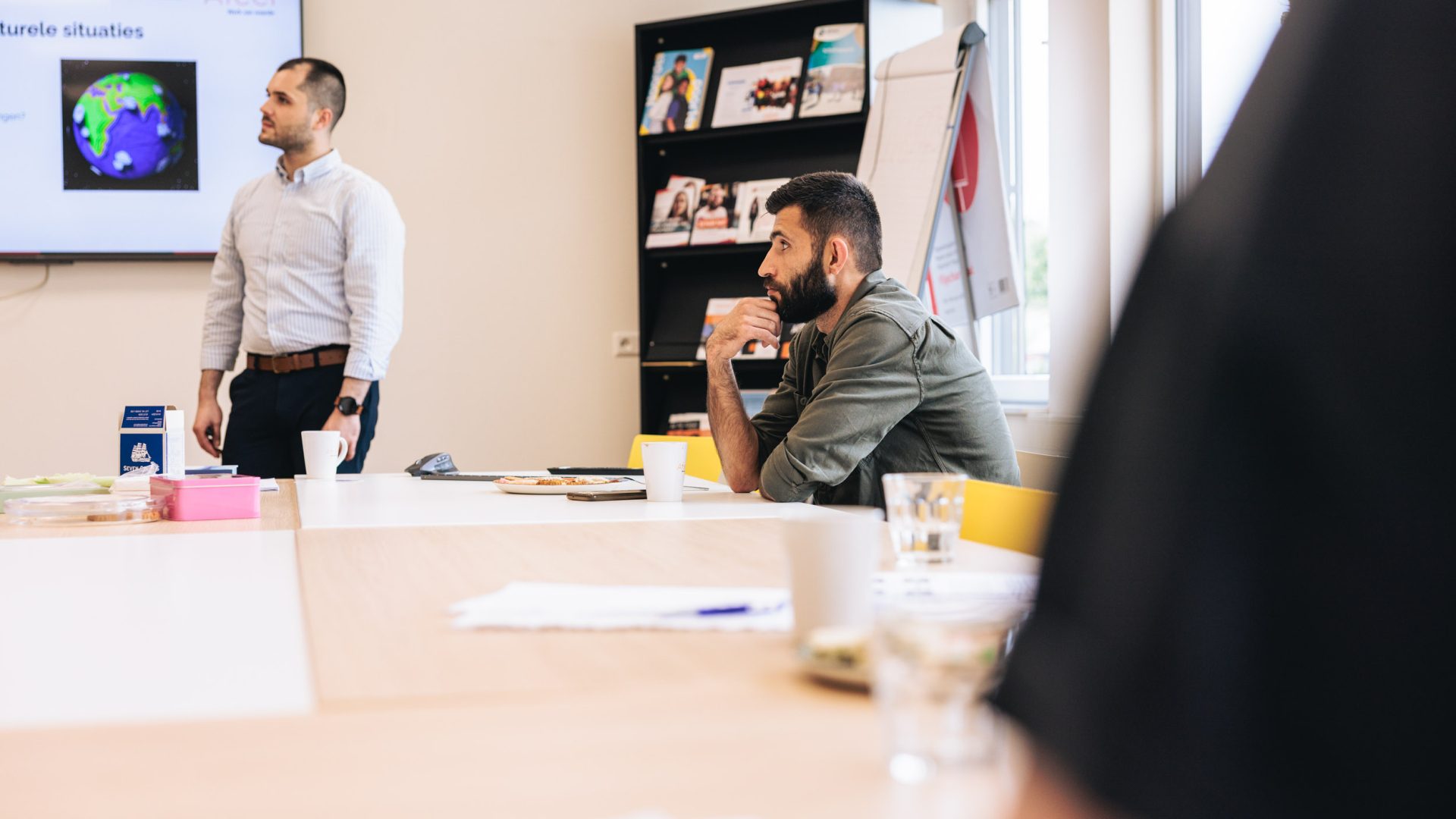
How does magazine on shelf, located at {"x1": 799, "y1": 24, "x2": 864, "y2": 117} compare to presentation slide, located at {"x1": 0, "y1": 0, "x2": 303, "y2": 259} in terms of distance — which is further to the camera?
presentation slide, located at {"x1": 0, "y1": 0, "x2": 303, "y2": 259}

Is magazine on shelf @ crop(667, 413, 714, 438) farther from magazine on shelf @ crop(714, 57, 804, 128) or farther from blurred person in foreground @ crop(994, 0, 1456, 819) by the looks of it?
blurred person in foreground @ crop(994, 0, 1456, 819)

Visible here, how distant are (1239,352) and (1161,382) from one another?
0.07ft

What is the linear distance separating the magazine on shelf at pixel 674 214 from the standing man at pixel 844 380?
5.44 feet

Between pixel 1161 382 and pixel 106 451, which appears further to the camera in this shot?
pixel 106 451

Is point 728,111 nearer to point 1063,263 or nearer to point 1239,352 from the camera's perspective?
point 1063,263

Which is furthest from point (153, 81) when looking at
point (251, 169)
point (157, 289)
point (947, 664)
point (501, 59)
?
point (947, 664)

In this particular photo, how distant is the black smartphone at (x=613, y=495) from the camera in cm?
195

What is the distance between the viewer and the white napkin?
2.85 feet

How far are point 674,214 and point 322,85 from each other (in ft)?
4.35

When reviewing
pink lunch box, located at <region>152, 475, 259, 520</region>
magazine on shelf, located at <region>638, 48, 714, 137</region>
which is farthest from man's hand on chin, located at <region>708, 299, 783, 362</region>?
magazine on shelf, located at <region>638, 48, 714, 137</region>

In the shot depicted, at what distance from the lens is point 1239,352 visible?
335 millimetres

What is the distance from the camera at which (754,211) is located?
427 centimetres

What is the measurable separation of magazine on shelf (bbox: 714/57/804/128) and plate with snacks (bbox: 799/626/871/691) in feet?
11.8

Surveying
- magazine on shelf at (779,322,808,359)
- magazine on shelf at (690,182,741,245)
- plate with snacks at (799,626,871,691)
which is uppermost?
magazine on shelf at (690,182,741,245)
